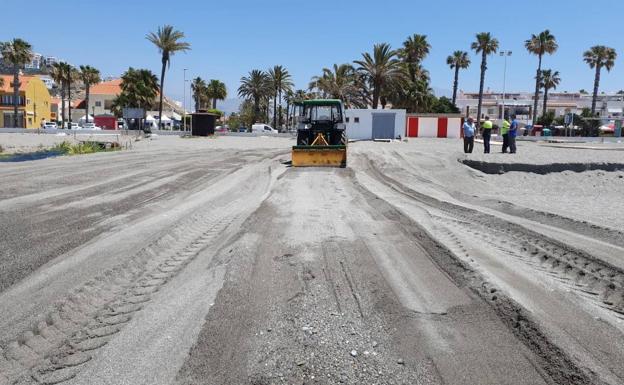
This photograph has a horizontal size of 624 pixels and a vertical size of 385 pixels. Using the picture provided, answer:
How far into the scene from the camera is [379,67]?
5181 cm

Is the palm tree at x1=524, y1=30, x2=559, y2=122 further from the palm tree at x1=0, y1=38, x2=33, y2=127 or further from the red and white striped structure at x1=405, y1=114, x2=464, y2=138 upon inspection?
the palm tree at x1=0, y1=38, x2=33, y2=127

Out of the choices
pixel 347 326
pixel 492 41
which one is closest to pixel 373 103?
pixel 492 41

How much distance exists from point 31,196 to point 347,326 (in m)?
8.77

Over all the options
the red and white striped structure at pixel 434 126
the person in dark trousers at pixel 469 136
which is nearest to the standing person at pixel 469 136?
the person in dark trousers at pixel 469 136

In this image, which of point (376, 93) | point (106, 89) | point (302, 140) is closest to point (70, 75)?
point (106, 89)

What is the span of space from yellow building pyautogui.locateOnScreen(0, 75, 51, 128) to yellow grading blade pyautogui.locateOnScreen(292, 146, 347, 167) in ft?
225

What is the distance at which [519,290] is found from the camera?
5.02 metres

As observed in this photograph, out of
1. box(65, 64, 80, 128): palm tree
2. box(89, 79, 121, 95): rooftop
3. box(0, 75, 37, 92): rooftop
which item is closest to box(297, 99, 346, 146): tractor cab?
box(65, 64, 80, 128): palm tree

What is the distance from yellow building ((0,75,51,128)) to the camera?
242ft

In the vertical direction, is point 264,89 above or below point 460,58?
below

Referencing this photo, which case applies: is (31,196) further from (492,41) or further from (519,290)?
(492,41)

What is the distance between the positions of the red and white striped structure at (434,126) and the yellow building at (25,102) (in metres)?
56.0

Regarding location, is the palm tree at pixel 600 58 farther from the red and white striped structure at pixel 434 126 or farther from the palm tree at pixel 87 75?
the palm tree at pixel 87 75

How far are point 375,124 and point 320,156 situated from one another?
2817 cm
